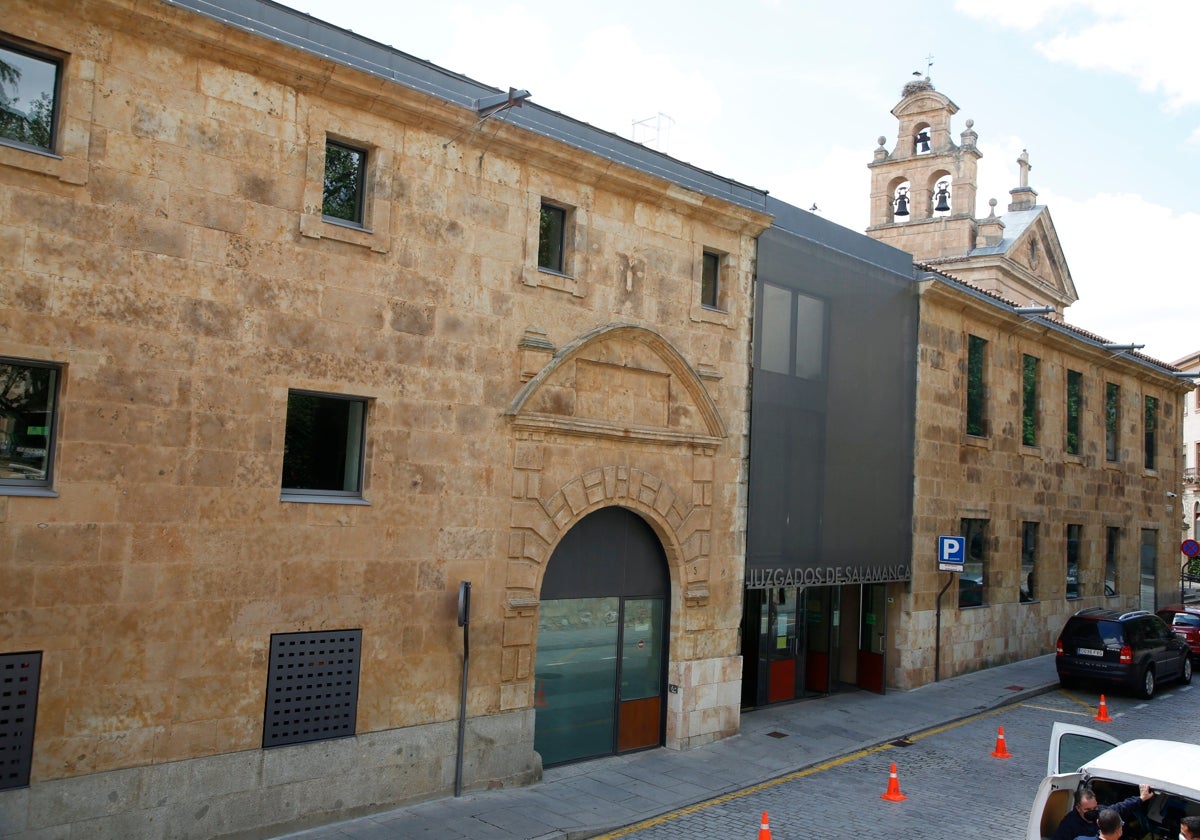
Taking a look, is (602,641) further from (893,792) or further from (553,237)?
(553,237)

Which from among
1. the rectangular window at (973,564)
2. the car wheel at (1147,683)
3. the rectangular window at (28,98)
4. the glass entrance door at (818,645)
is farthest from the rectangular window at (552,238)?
the car wheel at (1147,683)

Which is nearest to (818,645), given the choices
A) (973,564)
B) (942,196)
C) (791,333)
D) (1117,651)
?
(973,564)

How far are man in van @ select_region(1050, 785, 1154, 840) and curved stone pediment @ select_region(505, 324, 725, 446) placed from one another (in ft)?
25.4

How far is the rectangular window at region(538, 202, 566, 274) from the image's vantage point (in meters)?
14.3

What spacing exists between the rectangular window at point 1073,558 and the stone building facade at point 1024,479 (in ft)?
0.18

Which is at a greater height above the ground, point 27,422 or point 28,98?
point 28,98

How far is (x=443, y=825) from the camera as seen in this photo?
1145cm

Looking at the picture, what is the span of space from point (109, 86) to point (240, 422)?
3647mm

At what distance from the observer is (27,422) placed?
968 centimetres

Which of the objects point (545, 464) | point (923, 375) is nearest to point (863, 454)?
point (923, 375)

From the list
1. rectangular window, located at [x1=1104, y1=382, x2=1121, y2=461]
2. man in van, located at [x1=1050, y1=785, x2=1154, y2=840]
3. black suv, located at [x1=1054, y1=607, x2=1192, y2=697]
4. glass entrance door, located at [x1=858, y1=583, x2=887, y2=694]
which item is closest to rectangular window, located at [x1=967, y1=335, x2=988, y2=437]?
black suv, located at [x1=1054, y1=607, x2=1192, y2=697]

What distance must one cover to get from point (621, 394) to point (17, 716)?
8.65 metres

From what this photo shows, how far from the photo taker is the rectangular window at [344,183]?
12000 mm

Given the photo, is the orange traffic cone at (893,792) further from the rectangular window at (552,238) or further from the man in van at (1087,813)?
the rectangular window at (552,238)
